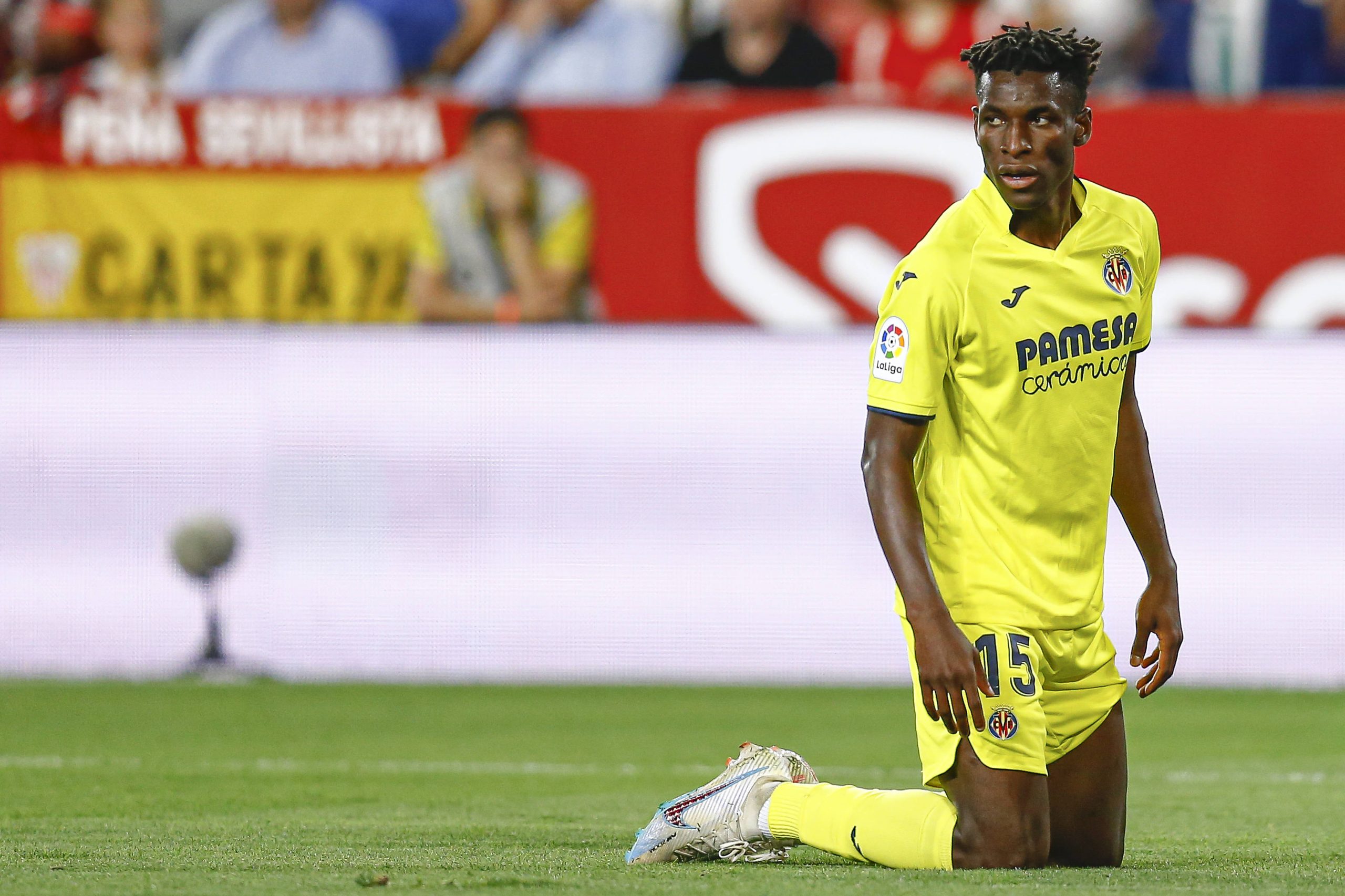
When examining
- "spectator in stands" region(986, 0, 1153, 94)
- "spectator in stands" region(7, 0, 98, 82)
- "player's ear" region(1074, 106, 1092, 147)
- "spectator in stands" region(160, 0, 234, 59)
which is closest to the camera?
"player's ear" region(1074, 106, 1092, 147)

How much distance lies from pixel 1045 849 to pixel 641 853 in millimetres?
853

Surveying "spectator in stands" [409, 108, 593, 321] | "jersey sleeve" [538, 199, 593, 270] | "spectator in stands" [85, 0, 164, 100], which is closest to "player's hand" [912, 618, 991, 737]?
"spectator in stands" [409, 108, 593, 321]

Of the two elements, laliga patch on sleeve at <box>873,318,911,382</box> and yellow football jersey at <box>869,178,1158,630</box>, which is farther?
yellow football jersey at <box>869,178,1158,630</box>

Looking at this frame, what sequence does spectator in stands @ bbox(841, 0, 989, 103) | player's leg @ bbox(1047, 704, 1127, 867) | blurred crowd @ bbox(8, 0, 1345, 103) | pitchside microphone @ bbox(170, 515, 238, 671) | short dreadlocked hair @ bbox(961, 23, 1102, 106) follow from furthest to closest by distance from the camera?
spectator in stands @ bbox(841, 0, 989, 103) → blurred crowd @ bbox(8, 0, 1345, 103) → pitchside microphone @ bbox(170, 515, 238, 671) → player's leg @ bbox(1047, 704, 1127, 867) → short dreadlocked hair @ bbox(961, 23, 1102, 106)

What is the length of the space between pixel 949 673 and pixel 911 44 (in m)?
7.90

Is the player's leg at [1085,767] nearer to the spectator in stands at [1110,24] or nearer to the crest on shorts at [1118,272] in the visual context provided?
the crest on shorts at [1118,272]

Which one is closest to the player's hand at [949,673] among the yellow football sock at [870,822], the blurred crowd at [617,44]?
the yellow football sock at [870,822]

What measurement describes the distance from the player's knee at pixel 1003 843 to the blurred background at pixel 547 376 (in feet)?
19.2

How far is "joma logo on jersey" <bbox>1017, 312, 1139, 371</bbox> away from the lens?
4.29 metres

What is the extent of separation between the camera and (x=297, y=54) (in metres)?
11.6

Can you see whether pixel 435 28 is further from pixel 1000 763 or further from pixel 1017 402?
pixel 1000 763

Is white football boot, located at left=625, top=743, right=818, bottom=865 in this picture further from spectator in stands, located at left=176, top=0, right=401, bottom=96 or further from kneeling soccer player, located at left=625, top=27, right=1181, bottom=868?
spectator in stands, located at left=176, top=0, right=401, bottom=96

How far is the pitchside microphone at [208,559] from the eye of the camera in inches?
399

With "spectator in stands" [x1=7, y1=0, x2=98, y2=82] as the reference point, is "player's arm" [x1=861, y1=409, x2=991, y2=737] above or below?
below
